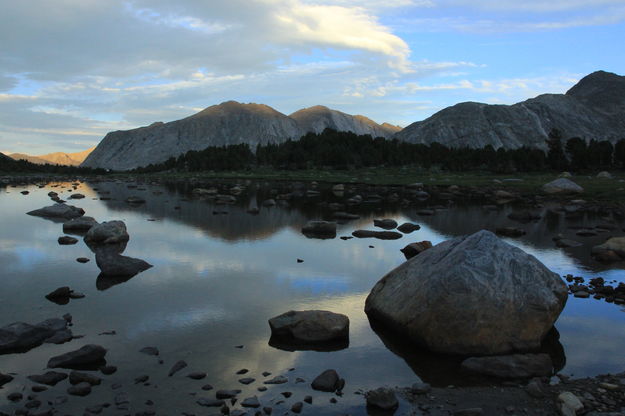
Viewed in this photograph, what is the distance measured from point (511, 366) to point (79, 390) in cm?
1000

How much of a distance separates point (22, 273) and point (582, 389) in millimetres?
21870

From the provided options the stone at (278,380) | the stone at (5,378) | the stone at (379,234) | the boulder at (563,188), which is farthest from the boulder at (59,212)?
the boulder at (563,188)

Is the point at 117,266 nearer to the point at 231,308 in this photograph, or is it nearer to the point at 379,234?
the point at 231,308

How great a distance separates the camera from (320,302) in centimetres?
1730

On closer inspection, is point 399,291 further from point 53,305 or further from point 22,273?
point 22,273

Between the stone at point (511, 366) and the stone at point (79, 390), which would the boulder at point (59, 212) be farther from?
the stone at point (511, 366)

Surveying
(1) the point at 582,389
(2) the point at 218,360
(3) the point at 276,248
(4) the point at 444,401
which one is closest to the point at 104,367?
(2) the point at 218,360

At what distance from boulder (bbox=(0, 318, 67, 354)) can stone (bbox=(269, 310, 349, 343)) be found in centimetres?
633

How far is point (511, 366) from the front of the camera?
448 inches

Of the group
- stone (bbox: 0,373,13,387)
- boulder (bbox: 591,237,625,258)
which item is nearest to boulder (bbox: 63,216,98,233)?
stone (bbox: 0,373,13,387)

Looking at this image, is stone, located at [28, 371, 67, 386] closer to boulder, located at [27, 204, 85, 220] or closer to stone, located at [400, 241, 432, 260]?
stone, located at [400, 241, 432, 260]

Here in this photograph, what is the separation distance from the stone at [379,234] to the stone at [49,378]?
23.6m

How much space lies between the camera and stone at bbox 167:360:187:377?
1115 cm

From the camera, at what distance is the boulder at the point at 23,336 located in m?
12.3
